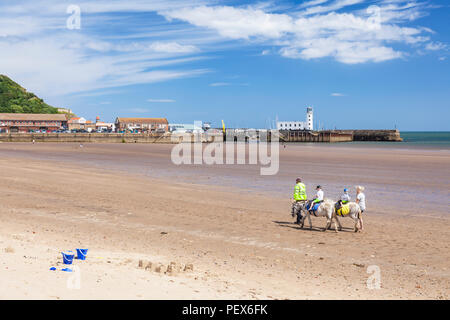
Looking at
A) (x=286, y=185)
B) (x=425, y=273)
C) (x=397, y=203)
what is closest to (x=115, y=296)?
(x=425, y=273)

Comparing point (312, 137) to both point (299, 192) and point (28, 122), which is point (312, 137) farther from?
point (299, 192)

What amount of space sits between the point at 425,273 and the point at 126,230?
8699mm

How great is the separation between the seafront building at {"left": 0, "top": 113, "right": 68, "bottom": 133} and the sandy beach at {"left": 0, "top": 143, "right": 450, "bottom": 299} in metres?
116

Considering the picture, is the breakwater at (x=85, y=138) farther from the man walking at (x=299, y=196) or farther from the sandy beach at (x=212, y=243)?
the man walking at (x=299, y=196)

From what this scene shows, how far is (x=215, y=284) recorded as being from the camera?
8.16 meters

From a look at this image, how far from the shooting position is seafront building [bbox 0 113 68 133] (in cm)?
12650

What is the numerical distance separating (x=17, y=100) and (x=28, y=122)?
52413 mm

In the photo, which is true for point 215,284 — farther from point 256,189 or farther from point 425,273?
point 256,189

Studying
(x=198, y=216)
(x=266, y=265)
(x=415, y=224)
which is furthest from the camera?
(x=198, y=216)

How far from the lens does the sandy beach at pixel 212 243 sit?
7.85 m

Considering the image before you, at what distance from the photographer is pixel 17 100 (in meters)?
172


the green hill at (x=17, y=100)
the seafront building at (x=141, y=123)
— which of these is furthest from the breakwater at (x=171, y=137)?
the green hill at (x=17, y=100)

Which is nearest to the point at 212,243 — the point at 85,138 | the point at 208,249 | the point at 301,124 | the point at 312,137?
the point at 208,249

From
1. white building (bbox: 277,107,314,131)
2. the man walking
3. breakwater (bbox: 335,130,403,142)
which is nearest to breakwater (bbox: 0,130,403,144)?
breakwater (bbox: 335,130,403,142)
